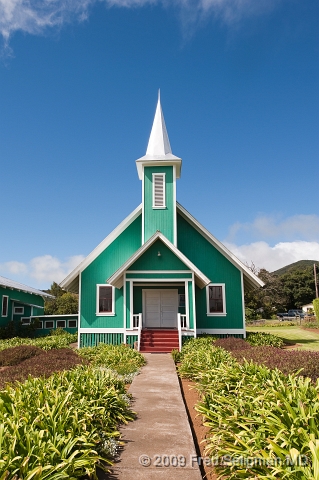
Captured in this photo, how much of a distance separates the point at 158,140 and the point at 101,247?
22.5 feet

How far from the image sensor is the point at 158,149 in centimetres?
1889

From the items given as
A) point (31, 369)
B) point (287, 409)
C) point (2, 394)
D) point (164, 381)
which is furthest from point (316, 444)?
point (31, 369)

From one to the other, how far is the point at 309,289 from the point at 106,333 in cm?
5524

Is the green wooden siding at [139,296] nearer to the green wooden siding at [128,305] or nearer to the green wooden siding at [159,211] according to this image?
the green wooden siding at [128,305]

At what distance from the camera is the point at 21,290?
2694 centimetres

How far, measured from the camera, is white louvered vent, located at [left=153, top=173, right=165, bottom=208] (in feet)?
58.7

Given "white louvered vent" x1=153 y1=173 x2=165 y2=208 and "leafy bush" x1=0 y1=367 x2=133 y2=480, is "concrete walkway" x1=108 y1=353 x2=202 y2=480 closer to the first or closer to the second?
"leafy bush" x1=0 y1=367 x2=133 y2=480

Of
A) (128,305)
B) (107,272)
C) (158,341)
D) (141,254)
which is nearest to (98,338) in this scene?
(128,305)

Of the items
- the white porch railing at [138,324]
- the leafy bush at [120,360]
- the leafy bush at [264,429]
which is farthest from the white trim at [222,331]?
the leafy bush at [264,429]

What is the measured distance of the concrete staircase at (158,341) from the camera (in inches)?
574

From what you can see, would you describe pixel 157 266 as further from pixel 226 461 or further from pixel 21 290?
pixel 21 290

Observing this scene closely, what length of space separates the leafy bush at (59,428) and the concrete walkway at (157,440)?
255 millimetres

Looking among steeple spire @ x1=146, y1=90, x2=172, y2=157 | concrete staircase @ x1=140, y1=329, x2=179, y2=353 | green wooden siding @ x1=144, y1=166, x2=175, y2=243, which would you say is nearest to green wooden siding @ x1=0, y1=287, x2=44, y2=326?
green wooden siding @ x1=144, y1=166, x2=175, y2=243

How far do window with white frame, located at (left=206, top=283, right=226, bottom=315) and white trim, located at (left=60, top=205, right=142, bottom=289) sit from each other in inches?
217
